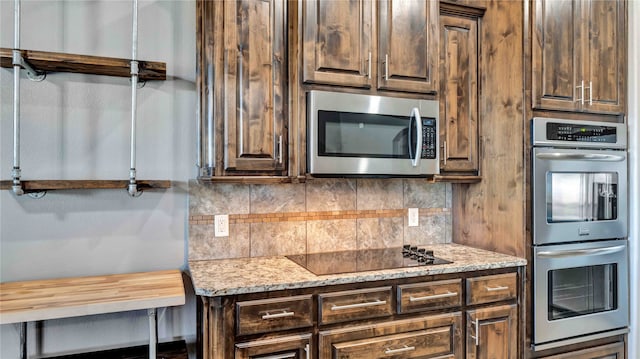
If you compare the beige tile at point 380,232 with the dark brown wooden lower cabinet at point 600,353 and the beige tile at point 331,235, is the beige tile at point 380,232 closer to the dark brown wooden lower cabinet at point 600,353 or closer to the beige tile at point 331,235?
the beige tile at point 331,235

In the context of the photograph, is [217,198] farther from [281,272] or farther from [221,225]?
[281,272]

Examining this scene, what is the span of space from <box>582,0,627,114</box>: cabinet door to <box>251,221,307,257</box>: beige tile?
185 centimetres

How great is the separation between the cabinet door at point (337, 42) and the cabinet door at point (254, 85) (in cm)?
13

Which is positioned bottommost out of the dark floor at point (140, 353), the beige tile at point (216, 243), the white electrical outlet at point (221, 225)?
the dark floor at point (140, 353)

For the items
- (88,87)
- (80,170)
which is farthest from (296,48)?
(80,170)

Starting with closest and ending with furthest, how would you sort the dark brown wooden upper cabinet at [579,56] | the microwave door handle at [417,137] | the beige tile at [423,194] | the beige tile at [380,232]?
the microwave door handle at [417,137] < the dark brown wooden upper cabinet at [579,56] < the beige tile at [380,232] < the beige tile at [423,194]

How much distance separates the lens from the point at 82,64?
1.79 meters

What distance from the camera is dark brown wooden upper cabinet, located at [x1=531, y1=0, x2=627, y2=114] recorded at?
2.24 meters

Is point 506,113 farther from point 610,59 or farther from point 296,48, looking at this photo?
point 296,48

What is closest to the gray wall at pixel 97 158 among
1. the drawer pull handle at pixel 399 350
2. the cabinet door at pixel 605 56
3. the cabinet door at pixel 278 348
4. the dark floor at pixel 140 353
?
the dark floor at pixel 140 353

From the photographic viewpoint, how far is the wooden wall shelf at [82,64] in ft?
5.54

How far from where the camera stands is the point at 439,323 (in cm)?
198

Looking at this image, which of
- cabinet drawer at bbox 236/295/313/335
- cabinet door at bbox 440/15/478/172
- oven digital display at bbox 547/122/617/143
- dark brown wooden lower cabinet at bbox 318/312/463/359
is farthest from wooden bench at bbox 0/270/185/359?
oven digital display at bbox 547/122/617/143

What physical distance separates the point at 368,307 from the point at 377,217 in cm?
81
